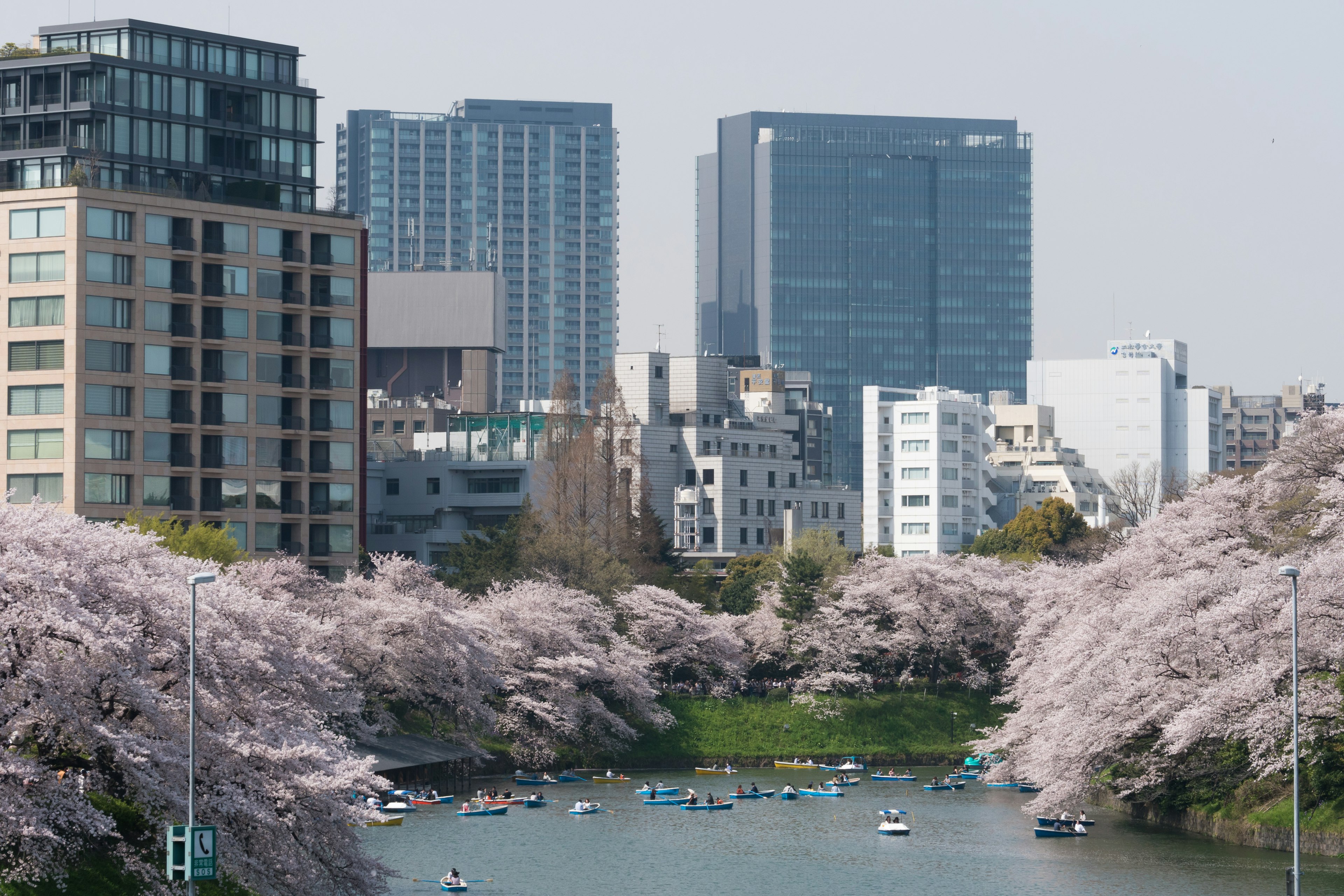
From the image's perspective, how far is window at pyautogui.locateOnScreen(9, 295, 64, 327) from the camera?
100 m

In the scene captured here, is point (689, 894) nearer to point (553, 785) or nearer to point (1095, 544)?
point (553, 785)

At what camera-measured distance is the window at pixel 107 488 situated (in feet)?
327

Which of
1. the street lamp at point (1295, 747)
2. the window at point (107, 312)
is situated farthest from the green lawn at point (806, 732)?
the street lamp at point (1295, 747)

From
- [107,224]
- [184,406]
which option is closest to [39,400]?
[184,406]

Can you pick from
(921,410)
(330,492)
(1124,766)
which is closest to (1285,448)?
(1124,766)

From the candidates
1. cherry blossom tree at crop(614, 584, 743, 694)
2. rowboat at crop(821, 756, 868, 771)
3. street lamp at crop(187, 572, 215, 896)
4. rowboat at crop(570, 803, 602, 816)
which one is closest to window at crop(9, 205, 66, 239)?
cherry blossom tree at crop(614, 584, 743, 694)

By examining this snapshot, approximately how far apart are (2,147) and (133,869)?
73172 millimetres

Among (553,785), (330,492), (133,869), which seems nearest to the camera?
(133,869)

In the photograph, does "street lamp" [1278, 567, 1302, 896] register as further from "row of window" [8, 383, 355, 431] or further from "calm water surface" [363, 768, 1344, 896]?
"row of window" [8, 383, 355, 431]

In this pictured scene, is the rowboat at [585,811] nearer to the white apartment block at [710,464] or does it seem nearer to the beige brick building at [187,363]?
the beige brick building at [187,363]

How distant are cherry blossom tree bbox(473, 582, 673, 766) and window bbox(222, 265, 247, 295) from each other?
23272mm

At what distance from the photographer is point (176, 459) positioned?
103875 millimetres

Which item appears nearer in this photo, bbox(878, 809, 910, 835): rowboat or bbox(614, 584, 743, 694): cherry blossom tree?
bbox(878, 809, 910, 835): rowboat

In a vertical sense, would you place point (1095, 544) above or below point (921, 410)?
below
